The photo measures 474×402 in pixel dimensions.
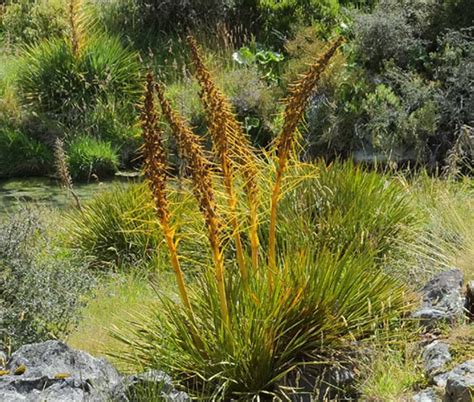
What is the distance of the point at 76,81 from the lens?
46.5 feet

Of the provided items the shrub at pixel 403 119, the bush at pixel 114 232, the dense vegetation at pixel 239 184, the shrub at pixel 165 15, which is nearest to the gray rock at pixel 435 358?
the dense vegetation at pixel 239 184

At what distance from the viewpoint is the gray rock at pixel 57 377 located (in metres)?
4.35

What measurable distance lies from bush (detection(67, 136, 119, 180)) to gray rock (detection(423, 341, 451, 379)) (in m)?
8.27

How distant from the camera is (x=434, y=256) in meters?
7.01

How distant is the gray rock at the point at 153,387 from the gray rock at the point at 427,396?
122 centimetres

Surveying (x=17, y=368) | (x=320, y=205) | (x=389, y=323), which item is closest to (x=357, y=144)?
(x=320, y=205)

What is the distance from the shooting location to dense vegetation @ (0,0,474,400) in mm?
5004

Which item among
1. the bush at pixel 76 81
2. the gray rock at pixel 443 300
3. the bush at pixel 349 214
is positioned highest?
the gray rock at pixel 443 300

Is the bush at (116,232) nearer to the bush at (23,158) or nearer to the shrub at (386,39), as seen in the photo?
the bush at (23,158)

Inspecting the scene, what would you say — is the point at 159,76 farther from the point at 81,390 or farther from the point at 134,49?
the point at 81,390

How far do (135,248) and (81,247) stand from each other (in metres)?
0.54

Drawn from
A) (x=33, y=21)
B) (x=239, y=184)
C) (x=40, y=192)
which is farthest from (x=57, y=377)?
(x=33, y=21)

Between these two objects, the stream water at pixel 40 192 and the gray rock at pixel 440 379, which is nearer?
the gray rock at pixel 440 379

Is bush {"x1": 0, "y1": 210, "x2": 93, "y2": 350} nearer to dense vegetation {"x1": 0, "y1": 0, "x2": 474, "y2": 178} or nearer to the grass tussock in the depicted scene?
the grass tussock
